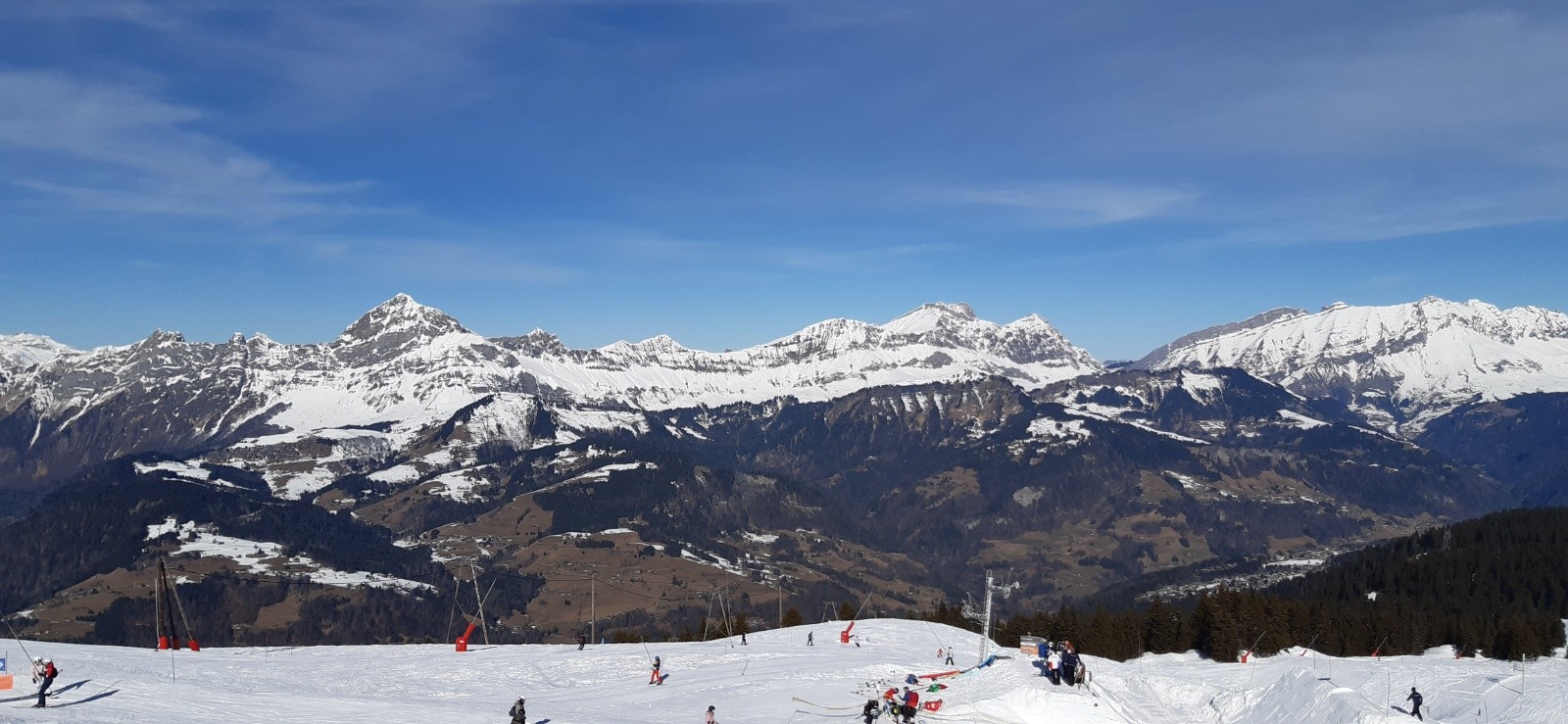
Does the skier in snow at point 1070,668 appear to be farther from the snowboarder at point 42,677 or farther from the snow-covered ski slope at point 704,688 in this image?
the snowboarder at point 42,677

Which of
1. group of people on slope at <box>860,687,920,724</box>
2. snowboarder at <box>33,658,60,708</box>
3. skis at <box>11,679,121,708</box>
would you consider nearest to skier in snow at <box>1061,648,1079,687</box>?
group of people on slope at <box>860,687,920,724</box>

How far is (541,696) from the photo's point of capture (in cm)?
7656

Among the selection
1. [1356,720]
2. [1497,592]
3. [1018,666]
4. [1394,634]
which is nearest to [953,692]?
[1018,666]

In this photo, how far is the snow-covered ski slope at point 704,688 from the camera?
65.4m

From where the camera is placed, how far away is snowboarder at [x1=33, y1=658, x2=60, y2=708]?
57.5m

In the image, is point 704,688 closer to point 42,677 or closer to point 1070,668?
point 1070,668

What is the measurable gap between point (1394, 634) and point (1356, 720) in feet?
270

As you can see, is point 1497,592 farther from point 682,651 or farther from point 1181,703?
point 682,651

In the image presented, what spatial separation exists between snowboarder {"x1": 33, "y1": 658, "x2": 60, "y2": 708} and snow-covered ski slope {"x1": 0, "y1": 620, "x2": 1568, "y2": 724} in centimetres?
105

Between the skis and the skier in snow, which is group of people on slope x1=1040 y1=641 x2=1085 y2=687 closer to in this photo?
the skier in snow

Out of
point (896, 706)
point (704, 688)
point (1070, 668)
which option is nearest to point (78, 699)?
point (704, 688)

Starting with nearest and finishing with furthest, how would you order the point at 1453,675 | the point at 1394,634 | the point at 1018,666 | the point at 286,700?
the point at 286,700 → the point at 1018,666 → the point at 1453,675 → the point at 1394,634

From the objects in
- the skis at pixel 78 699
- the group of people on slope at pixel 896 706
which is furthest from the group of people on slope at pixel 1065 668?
the skis at pixel 78 699

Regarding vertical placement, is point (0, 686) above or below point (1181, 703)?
above
